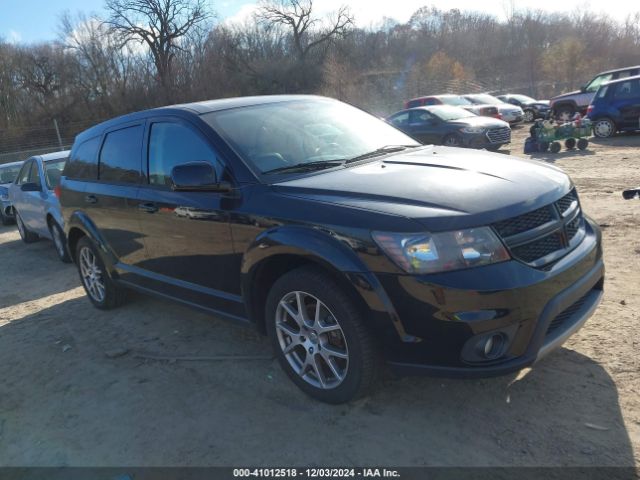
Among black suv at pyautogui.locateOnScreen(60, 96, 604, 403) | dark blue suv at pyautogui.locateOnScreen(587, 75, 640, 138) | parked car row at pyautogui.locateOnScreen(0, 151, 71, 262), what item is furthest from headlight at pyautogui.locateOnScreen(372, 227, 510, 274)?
dark blue suv at pyautogui.locateOnScreen(587, 75, 640, 138)

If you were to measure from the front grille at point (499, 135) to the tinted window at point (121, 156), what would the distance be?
1132 centimetres

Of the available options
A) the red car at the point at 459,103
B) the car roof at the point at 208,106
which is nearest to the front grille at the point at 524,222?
the car roof at the point at 208,106

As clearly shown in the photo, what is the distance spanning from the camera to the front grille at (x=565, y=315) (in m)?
2.83

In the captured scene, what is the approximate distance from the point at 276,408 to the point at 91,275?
3.16 metres

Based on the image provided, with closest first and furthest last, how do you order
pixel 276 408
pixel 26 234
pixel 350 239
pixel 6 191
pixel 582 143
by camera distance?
pixel 350 239 → pixel 276 408 → pixel 26 234 → pixel 6 191 → pixel 582 143

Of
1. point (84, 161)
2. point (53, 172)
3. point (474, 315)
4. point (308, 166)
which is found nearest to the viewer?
point (474, 315)

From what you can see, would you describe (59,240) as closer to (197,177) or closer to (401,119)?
(197,177)

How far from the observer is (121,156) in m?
4.63

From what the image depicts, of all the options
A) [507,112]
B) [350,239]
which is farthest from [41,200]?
[507,112]

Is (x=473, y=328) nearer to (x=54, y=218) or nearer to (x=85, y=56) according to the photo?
(x=54, y=218)

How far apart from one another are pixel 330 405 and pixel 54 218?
243 inches

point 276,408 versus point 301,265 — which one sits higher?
point 301,265

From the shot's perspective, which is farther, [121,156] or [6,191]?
[6,191]

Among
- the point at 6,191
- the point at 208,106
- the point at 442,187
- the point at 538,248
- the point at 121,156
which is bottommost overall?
the point at 6,191
